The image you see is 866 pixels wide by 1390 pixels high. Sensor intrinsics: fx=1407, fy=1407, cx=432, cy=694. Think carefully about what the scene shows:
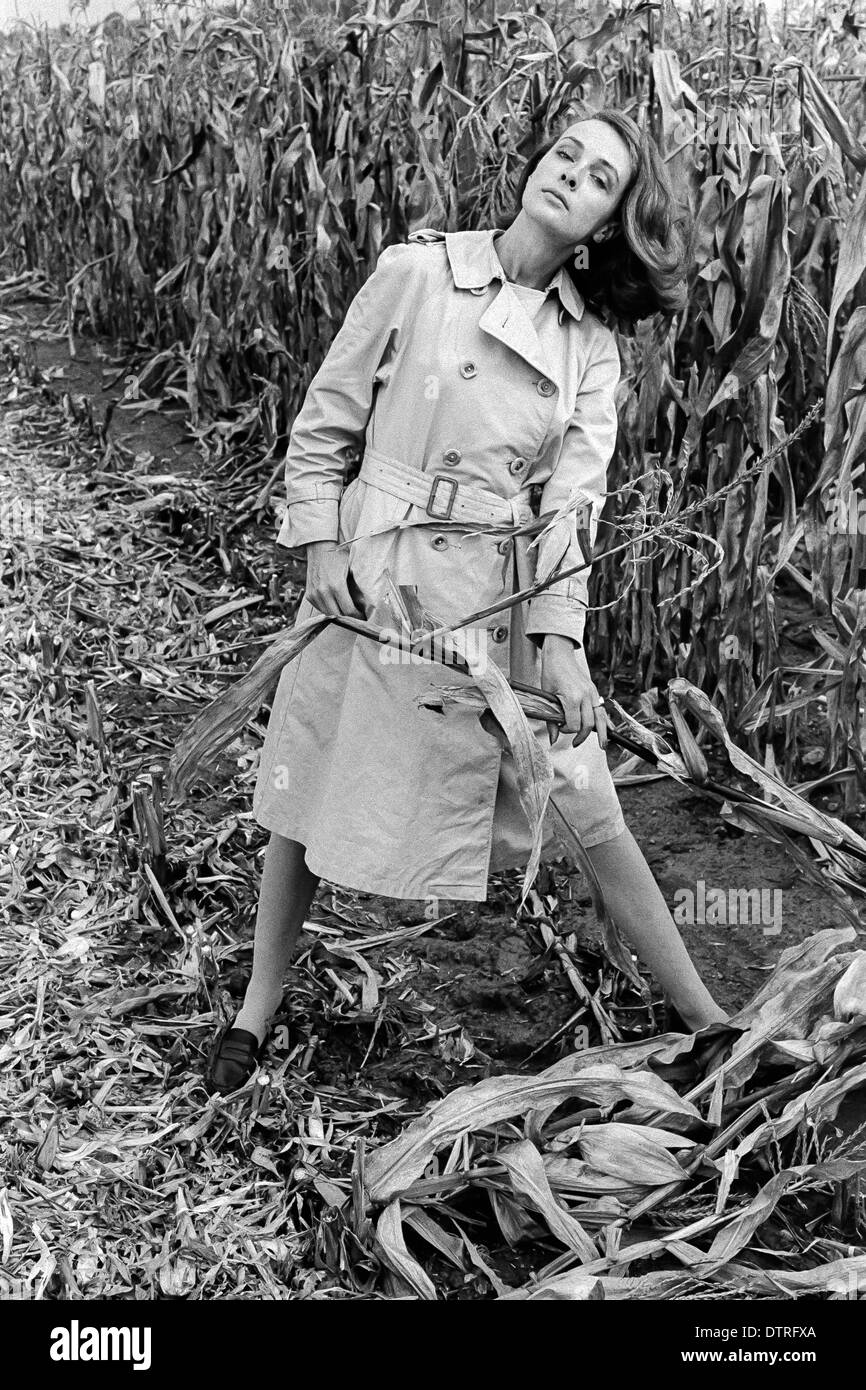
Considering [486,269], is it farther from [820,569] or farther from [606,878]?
[820,569]

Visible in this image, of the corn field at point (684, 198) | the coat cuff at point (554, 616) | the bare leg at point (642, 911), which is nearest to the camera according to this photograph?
the coat cuff at point (554, 616)

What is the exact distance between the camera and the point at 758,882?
2326mm

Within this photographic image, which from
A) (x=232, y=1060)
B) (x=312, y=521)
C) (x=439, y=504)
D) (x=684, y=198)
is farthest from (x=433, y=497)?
(x=684, y=198)

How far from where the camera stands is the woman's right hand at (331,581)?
163 centimetres

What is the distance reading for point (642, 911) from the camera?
5.83 ft

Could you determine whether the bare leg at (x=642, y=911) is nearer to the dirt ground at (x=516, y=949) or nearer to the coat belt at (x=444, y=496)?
the dirt ground at (x=516, y=949)

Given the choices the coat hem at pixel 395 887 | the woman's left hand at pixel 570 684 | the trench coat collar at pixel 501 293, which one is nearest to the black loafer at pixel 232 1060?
the coat hem at pixel 395 887

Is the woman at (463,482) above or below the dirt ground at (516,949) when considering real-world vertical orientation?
above

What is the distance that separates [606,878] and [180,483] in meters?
2.24

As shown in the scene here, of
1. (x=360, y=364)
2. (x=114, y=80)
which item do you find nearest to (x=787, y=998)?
(x=360, y=364)

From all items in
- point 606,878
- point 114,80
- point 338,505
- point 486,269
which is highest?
point 114,80

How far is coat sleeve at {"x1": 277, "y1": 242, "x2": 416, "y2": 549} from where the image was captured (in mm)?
1608

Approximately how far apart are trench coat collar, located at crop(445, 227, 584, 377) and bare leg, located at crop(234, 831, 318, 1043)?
0.67 meters

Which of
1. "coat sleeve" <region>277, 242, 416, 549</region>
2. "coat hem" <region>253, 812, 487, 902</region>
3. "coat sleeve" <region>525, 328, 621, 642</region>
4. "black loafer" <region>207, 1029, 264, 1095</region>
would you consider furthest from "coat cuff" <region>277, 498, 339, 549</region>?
"black loafer" <region>207, 1029, 264, 1095</region>
